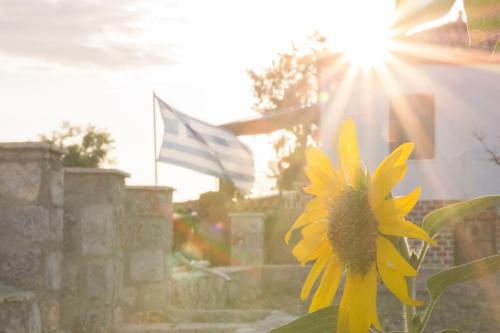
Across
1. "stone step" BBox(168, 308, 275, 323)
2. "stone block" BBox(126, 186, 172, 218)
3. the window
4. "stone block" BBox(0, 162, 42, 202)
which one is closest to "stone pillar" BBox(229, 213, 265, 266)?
the window

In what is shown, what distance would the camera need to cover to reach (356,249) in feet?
2.68

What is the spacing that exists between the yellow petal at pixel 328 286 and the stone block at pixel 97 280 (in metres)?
5.58

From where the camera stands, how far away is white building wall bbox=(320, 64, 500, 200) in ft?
47.2

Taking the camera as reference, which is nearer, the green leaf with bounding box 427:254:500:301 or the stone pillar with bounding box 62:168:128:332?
the green leaf with bounding box 427:254:500:301

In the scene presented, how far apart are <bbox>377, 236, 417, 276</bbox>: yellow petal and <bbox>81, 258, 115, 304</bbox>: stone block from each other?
5674 millimetres

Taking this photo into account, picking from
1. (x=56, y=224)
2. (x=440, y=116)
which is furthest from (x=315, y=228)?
(x=440, y=116)

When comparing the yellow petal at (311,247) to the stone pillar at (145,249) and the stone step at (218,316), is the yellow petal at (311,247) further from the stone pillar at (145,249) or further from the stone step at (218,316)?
the stone step at (218,316)

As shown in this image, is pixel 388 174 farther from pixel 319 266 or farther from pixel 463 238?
pixel 463 238

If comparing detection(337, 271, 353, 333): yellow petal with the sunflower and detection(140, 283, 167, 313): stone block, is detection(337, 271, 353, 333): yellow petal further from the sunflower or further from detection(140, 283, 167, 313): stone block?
detection(140, 283, 167, 313): stone block

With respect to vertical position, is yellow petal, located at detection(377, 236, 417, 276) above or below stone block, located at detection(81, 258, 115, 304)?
above

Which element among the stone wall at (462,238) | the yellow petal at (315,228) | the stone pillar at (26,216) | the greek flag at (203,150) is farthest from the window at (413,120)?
the yellow petal at (315,228)

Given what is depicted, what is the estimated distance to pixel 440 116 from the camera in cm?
1454

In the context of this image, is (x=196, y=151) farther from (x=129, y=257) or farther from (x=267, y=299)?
(x=129, y=257)

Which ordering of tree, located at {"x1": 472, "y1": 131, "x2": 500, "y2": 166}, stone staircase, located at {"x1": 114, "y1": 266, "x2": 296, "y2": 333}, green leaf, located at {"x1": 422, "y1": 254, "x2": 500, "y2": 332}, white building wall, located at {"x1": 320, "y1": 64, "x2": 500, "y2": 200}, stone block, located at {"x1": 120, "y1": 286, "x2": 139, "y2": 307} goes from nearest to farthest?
green leaf, located at {"x1": 422, "y1": 254, "x2": 500, "y2": 332} < stone staircase, located at {"x1": 114, "y1": 266, "x2": 296, "y2": 333} < stone block, located at {"x1": 120, "y1": 286, "x2": 139, "y2": 307} < tree, located at {"x1": 472, "y1": 131, "x2": 500, "y2": 166} < white building wall, located at {"x1": 320, "y1": 64, "x2": 500, "y2": 200}
